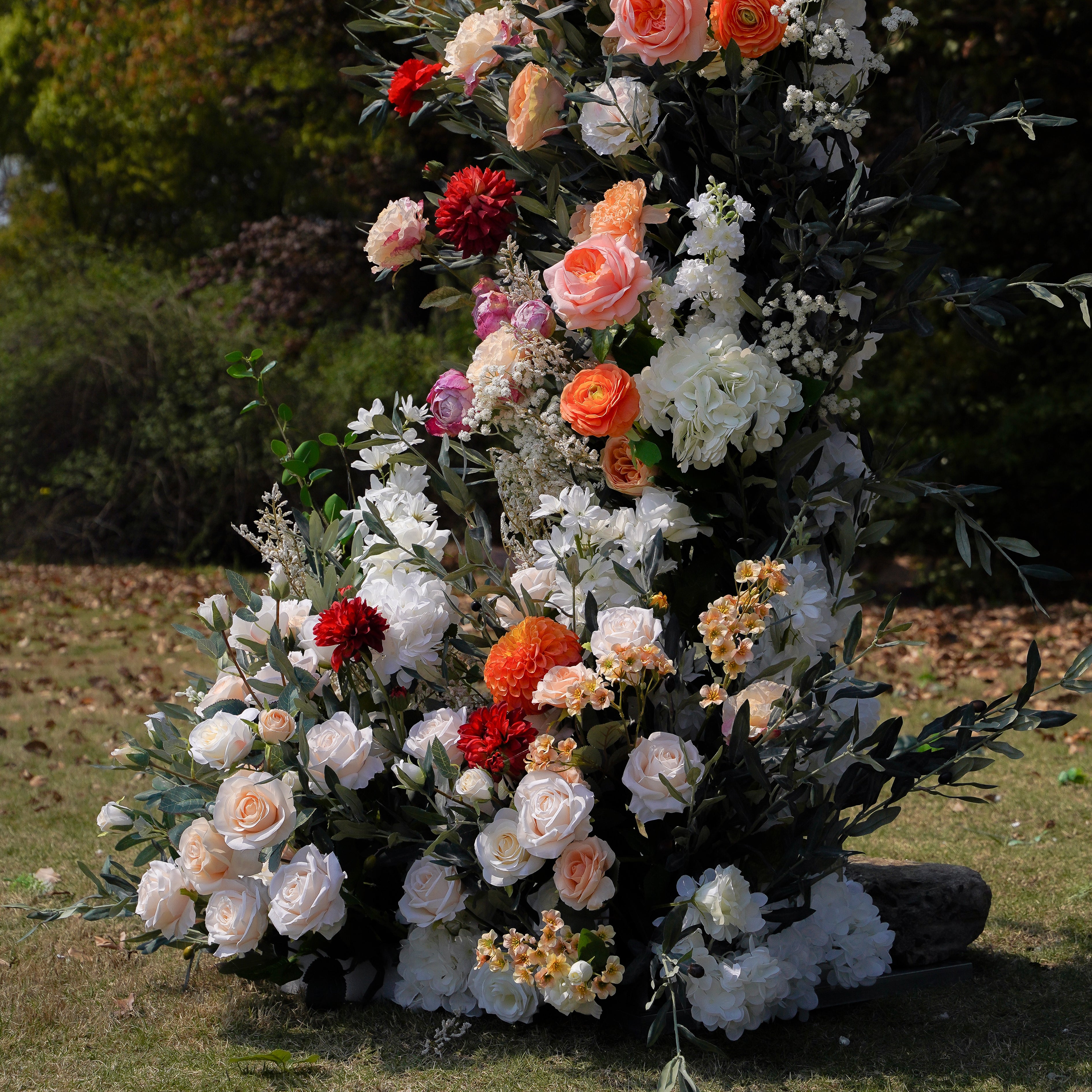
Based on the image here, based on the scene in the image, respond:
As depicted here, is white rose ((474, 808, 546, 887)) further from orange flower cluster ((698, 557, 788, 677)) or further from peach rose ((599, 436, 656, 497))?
peach rose ((599, 436, 656, 497))

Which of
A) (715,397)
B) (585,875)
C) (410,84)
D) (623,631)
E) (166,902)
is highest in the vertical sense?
(410,84)

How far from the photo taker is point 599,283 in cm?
262

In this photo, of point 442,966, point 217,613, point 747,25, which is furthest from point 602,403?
point 442,966

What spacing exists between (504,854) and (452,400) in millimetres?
1217

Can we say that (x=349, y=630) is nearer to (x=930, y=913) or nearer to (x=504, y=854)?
(x=504, y=854)

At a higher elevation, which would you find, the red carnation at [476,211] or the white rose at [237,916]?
the red carnation at [476,211]

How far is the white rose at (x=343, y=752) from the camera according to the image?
2697 mm

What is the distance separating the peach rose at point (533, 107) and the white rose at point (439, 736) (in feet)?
4.79

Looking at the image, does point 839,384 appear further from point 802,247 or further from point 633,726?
point 633,726

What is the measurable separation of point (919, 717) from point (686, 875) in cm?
358

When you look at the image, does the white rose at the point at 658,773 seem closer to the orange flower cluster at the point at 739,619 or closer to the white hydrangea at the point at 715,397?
the orange flower cluster at the point at 739,619

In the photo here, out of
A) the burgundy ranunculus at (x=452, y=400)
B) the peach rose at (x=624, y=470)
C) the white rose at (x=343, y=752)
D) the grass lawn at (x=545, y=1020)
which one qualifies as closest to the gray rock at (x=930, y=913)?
the grass lawn at (x=545, y=1020)

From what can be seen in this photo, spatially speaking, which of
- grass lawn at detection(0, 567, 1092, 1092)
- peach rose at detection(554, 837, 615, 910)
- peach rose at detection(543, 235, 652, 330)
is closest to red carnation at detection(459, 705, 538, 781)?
peach rose at detection(554, 837, 615, 910)

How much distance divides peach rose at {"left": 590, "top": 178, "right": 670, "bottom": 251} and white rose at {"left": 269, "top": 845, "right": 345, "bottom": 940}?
5.27ft
